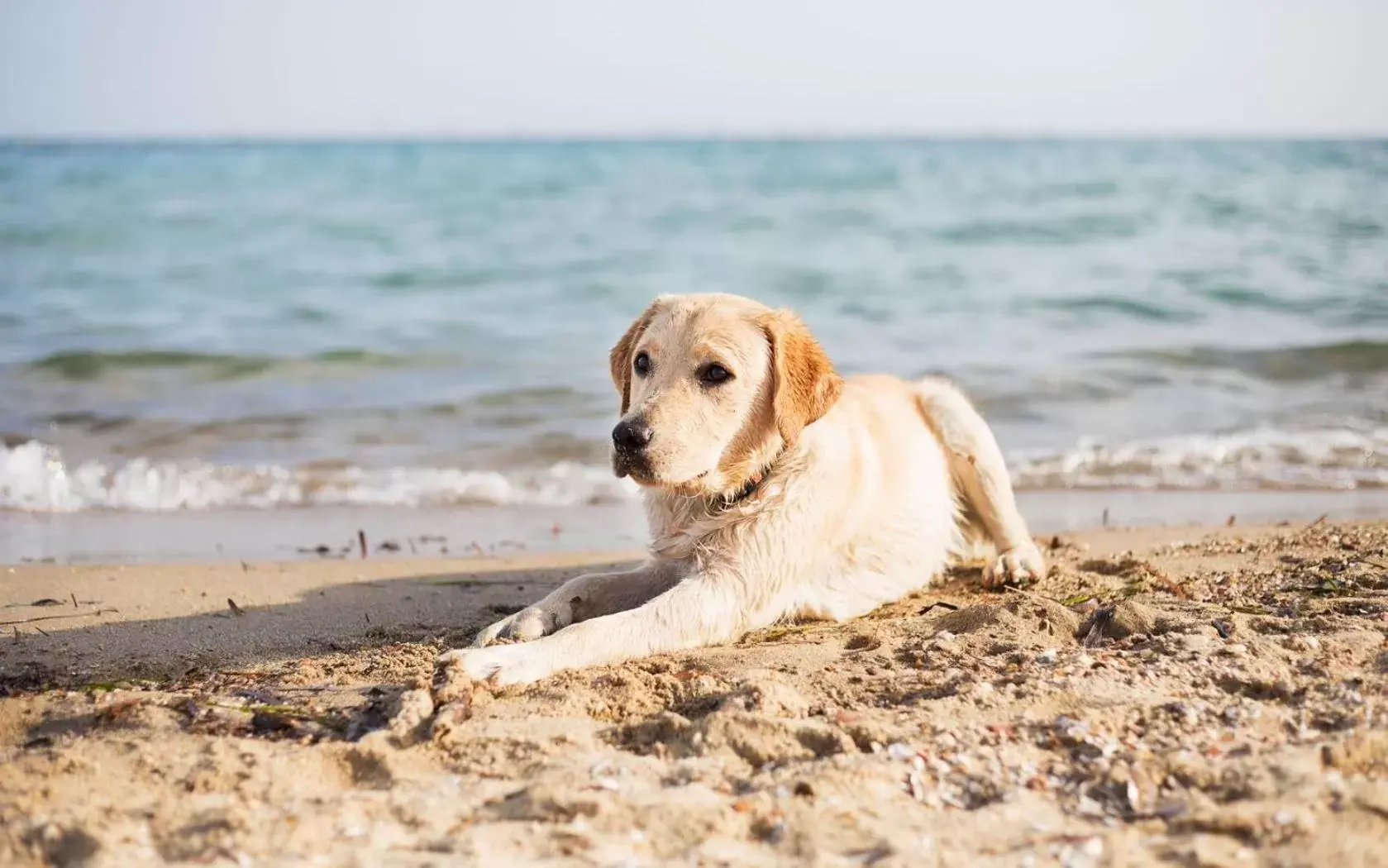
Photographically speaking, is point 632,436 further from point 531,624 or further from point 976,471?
point 976,471

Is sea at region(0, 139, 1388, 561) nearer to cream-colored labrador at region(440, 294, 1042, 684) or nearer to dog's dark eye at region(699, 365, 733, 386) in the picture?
cream-colored labrador at region(440, 294, 1042, 684)

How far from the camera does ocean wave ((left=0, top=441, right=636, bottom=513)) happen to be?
8266mm

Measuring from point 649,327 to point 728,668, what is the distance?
1467 millimetres

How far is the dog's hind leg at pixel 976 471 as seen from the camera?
20.4 feet

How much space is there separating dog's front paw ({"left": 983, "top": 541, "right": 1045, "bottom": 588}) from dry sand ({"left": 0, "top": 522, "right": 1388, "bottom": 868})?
0.35m

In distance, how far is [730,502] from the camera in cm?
507

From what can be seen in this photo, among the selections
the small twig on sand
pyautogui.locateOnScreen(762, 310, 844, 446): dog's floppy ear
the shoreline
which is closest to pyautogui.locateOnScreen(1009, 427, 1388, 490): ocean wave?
the shoreline

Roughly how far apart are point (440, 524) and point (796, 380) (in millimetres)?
3525

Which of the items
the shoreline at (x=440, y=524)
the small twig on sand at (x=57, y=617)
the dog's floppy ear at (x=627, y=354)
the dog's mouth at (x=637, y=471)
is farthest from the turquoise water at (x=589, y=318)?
the dog's mouth at (x=637, y=471)

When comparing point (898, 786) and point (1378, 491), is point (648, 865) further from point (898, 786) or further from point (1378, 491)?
point (1378, 491)

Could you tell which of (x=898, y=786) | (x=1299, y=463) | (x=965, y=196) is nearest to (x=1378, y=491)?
(x=1299, y=463)

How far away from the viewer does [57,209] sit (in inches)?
1093

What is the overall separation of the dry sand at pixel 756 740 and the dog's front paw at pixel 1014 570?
0.35 meters

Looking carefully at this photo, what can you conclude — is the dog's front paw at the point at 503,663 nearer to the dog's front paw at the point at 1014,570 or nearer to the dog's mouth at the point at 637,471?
the dog's mouth at the point at 637,471
